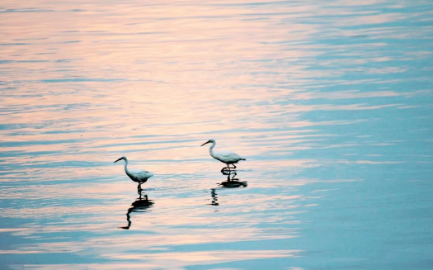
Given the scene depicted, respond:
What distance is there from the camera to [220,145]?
2183 centimetres

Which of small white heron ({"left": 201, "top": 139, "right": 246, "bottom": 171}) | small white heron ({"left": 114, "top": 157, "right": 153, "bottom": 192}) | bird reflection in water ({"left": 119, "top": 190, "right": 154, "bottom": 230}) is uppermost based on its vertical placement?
small white heron ({"left": 201, "top": 139, "right": 246, "bottom": 171})

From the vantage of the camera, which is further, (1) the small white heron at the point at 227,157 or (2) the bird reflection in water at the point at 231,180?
(1) the small white heron at the point at 227,157

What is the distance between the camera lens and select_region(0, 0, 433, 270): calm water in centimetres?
1450

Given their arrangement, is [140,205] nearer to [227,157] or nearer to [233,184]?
[233,184]

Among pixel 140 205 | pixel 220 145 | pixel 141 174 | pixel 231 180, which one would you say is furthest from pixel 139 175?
pixel 220 145

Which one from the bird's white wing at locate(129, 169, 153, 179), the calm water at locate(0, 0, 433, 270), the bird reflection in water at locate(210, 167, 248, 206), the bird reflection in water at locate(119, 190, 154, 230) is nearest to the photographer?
the calm water at locate(0, 0, 433, 270)

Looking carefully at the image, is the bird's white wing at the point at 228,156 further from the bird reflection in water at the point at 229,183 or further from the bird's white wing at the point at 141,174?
the bird's white wing at the point at 141,174

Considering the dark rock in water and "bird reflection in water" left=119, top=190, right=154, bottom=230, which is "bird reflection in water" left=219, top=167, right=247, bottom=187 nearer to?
the dark rock in water

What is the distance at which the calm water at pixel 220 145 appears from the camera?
14.5 metres

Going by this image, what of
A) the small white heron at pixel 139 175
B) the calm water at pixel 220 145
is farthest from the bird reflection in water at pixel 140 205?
the small white heron at pixel 139 175

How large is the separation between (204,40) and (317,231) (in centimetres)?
2603

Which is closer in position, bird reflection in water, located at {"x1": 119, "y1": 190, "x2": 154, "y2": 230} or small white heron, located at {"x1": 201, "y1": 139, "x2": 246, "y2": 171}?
bird reflection in water, located at {"x1": 119, "y1": 190, "x2": 154, "y2": 230}

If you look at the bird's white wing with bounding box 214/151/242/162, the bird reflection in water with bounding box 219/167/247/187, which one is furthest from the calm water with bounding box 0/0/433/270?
the bird's white wing with bounding box 214/151/242/162

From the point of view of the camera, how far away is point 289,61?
3347 cm
